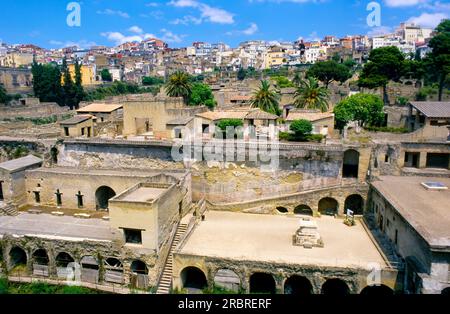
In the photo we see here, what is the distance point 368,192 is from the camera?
92.7 ft

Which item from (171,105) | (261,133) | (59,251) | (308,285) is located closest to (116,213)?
(59,251)

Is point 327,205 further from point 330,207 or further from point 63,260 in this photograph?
point 63,260

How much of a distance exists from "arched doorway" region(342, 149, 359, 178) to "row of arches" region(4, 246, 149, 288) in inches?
696

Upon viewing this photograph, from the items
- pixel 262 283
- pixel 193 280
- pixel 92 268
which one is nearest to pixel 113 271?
pixel 92 268

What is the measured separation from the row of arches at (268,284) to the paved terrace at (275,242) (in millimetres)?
1224

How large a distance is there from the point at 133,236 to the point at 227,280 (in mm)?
6228

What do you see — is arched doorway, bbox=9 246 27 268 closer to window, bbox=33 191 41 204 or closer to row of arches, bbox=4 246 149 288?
row of arches, bbox=4 246 149 288

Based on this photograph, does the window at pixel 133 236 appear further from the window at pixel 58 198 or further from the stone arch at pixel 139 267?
the window at pixel 58 198

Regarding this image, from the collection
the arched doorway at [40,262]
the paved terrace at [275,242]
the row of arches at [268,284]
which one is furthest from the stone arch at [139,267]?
the arched doorway at [40,262]

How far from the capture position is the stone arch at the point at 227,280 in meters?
21.6
